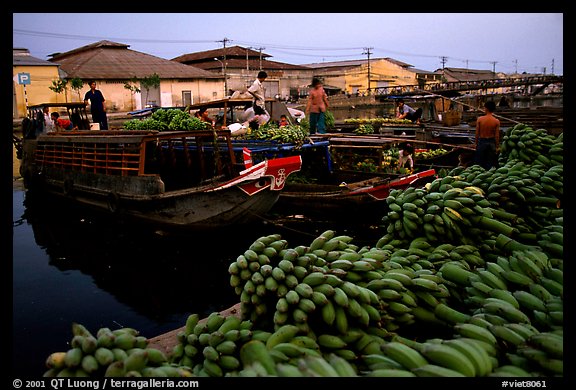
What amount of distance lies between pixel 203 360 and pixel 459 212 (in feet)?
6.03

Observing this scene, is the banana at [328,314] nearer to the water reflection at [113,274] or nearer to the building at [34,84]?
the water reflection at [113,274]

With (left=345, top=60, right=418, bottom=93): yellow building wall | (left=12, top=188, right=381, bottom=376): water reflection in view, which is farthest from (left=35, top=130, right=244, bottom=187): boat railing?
(left=345, top=60, right=418, bottom=93): yellow building wall

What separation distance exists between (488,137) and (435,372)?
7.08 meters

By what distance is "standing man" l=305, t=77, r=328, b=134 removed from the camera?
1098 centimetres

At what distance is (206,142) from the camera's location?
392 inches

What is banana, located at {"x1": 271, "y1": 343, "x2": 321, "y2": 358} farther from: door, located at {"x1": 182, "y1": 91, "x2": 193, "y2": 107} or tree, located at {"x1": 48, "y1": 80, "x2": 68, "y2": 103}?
door, located at {"x1": 182, "y1": 91, "x2": 193, "y2": 107}

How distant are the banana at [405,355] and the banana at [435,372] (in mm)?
52

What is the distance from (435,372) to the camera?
1.60 metres

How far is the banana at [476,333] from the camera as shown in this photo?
182cm

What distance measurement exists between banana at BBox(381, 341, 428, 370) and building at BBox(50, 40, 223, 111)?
3188 cm

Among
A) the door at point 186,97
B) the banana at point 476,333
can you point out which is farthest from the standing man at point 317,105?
the door at point 186,97

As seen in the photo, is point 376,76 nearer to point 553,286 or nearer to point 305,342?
point 553,286

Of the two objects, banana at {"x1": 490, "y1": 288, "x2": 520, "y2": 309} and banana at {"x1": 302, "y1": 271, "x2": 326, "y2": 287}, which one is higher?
banana at {"x1": 302, "y1": 271, "x2": 326, "y2": 287}

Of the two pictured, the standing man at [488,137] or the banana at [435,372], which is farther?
the standing man at [488,137]
